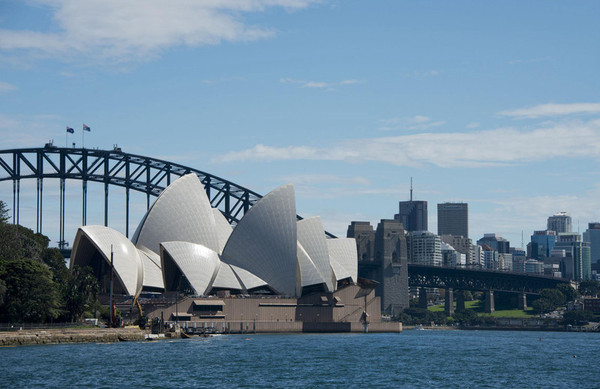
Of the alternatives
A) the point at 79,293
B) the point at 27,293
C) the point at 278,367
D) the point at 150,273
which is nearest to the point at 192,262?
the point at 150,273

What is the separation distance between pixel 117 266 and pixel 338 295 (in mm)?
35461

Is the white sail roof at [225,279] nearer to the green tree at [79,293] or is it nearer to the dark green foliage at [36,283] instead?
the dark green foliage at [36,283]

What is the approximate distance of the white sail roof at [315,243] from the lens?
428ft

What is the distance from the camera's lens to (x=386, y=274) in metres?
197

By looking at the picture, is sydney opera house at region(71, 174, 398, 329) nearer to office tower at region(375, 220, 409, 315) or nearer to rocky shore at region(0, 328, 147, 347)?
rocky shore at region(0, 328, 147, 347)

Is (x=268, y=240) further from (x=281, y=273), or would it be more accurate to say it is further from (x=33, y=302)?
(x=33, y=302)

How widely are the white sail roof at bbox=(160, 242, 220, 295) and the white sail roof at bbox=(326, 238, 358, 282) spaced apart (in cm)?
2284

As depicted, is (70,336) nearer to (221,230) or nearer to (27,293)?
(27,293)

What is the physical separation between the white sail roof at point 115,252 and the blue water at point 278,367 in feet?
96.1

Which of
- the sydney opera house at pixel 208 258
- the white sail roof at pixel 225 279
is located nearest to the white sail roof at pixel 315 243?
the sydney opera house at pixel 208 258

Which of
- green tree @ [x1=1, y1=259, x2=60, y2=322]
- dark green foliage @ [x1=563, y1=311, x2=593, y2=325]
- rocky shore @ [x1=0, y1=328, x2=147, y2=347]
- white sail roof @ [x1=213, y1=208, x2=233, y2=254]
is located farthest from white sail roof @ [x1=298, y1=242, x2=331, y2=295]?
dark green foliage @ [x1=563, y1=311, x2=593, y2=325]

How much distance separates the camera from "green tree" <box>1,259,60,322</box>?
8425 cm

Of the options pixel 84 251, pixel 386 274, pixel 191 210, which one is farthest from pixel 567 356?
pixel 386 274

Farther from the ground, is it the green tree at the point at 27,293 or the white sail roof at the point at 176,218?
the white sail roof at the point at 176,218
